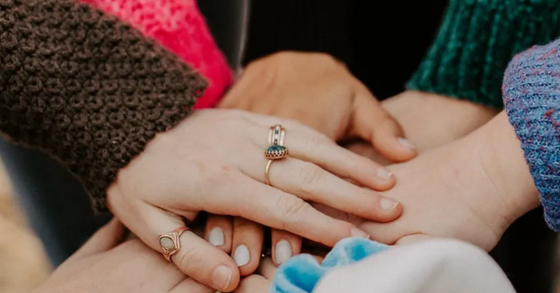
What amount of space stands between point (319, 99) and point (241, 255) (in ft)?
0.82

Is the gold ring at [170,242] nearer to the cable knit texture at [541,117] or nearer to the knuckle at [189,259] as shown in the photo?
the knuckle at [189,259]

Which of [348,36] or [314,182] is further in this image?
[348,36]

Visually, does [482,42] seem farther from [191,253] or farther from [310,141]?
[191,253]

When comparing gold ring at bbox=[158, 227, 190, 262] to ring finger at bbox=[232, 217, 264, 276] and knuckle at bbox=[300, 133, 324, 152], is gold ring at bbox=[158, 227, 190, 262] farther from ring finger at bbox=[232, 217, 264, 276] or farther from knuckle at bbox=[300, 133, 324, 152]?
knuckle at bbox=[300, 133, 324, 152]

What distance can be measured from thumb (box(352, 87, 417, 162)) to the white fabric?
0.75ft

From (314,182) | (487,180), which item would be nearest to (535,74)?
(487,180)

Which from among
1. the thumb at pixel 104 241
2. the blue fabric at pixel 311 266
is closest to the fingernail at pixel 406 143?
the blue fabric at pixel 311 266

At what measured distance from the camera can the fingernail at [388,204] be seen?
0.55m

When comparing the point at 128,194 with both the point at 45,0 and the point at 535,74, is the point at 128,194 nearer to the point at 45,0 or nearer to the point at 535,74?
the point at 45,0

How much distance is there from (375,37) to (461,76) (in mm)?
205

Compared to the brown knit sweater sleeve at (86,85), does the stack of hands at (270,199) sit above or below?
below

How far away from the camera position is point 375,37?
32.8 inches

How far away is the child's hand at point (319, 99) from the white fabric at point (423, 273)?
9.2 inches

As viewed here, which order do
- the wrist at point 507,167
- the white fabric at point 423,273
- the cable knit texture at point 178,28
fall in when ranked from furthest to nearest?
1. the cable knit texture at point 178,28
2. the wrist at point 507,167
3. the white fabric at point 423,273
